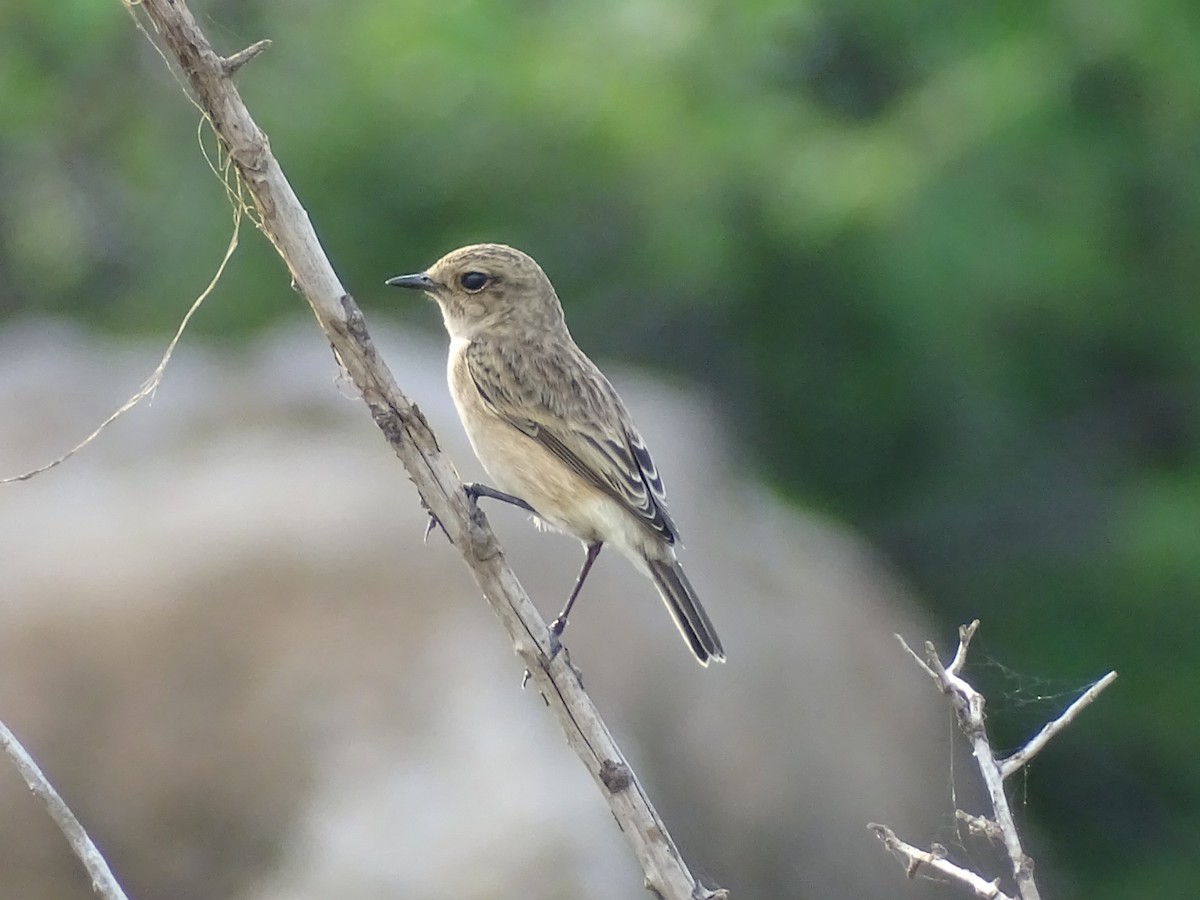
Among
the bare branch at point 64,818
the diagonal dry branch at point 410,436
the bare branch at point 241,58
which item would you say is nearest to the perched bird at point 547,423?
the diagonal dry branch at point 410,436

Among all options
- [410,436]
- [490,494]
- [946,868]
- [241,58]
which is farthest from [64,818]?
[490,494]

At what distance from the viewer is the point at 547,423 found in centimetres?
529

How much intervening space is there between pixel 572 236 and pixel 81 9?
4.43 metres

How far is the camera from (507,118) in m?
13.1

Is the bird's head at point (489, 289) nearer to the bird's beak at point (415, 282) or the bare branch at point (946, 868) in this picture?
the bird's beak at point (415, 282)

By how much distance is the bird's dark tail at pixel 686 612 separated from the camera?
4969 mm

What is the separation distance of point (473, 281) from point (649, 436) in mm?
5268

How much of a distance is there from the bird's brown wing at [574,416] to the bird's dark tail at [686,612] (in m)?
0.10

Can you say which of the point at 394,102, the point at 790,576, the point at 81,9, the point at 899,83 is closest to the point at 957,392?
the point at 899,83

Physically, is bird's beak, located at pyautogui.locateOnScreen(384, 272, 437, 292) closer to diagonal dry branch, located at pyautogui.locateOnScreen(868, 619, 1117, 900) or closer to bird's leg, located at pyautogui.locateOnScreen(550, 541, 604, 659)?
bird's leg, located at pyautogui.locateOnScreen(550, 541, 604, 659)

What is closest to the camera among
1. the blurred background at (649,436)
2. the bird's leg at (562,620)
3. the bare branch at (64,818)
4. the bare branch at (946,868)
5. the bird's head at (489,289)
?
the bare branch at (946,868)

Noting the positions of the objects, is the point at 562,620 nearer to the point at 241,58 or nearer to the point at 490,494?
the point at 490,494

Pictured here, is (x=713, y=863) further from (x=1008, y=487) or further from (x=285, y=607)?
(x=1008, y=487)

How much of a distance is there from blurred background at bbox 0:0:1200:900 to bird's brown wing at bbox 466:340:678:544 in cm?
287
